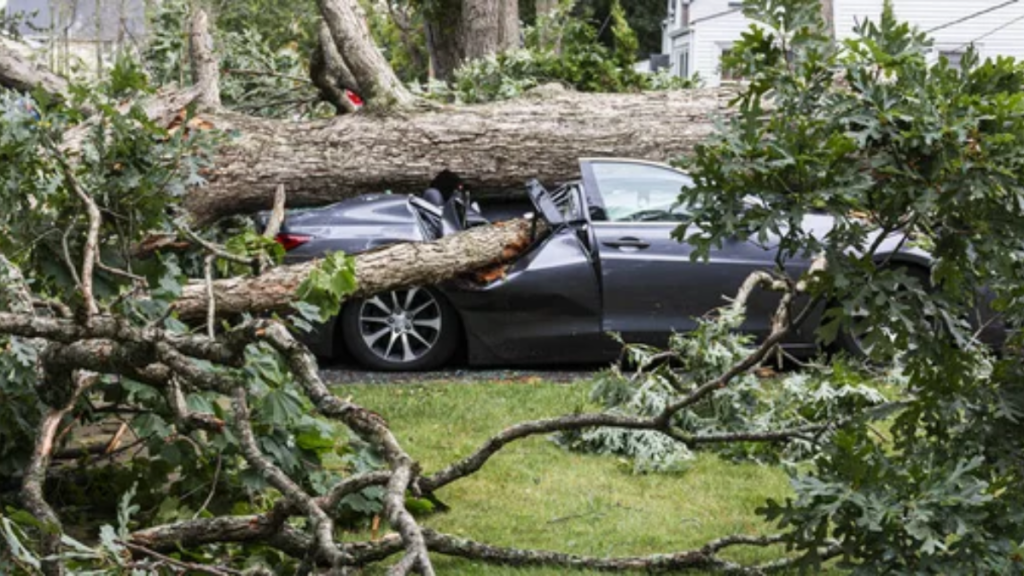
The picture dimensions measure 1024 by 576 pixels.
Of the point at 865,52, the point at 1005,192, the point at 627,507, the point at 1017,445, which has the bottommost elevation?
the point at 627,507

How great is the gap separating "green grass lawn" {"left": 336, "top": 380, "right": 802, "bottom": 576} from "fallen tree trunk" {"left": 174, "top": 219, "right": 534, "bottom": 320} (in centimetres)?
85

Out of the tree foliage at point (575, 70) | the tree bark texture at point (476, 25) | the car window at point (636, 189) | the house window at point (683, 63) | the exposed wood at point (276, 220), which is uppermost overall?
the tree bark texture at point (476, 25)

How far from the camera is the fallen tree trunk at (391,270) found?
343 inches

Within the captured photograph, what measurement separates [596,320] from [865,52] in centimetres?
681

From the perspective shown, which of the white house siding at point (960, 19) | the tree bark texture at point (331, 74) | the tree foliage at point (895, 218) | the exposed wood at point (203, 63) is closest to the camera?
the tree foliage at point (895, 218)

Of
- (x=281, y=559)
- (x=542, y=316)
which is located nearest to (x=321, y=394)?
(x=281, y=559)

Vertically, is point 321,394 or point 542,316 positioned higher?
point 321,394

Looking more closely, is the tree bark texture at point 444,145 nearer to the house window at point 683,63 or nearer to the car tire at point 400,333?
the car tire at point 400,333

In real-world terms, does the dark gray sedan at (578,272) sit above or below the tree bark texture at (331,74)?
below

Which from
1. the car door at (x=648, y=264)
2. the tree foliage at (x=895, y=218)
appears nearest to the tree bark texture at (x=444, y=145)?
the car door at (x=648, y=264)

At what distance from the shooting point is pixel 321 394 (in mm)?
4234

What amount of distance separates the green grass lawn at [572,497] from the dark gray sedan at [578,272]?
1805 millimetres

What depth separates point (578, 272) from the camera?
11.1 metres

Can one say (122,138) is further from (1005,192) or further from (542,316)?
(542,316)
